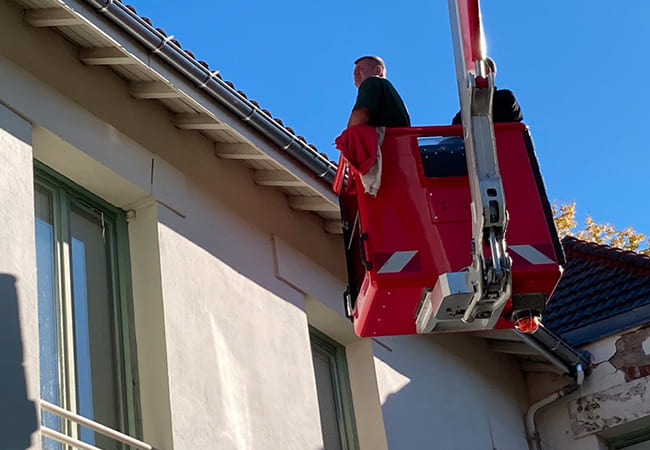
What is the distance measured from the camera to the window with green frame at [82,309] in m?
7.61

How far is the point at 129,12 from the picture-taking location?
8039 millimetres

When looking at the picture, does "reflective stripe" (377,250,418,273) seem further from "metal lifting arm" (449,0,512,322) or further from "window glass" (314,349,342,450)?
"window glass" (314,349,342,450)

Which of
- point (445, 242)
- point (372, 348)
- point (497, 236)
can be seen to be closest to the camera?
point (497, 236)

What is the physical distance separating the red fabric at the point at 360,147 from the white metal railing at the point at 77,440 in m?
2.02

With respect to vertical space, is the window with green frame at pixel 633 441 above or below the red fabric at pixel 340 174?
below

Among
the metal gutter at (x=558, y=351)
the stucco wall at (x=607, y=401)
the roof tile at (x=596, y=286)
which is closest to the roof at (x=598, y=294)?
the roof tile at (x=596, y=286)

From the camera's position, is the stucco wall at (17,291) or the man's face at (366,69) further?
the man's face at (366,69)

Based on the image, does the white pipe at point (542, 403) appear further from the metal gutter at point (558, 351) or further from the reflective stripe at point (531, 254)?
the reflective stripe at point (531, 254)

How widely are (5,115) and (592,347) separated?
693 centimetres

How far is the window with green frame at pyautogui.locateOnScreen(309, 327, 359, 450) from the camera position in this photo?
10023 millimetres

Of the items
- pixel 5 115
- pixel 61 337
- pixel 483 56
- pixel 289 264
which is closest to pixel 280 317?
pixel 289 264

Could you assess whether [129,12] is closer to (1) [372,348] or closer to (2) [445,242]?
(2) [445,242]

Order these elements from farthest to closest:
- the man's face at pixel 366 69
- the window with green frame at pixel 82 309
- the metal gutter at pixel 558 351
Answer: the metal gutter at pixel 558 351
the man's face at pixel 366 69
the window with green frame at pixel 82 309

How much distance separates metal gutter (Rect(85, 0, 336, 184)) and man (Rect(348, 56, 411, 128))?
4.06 ft
